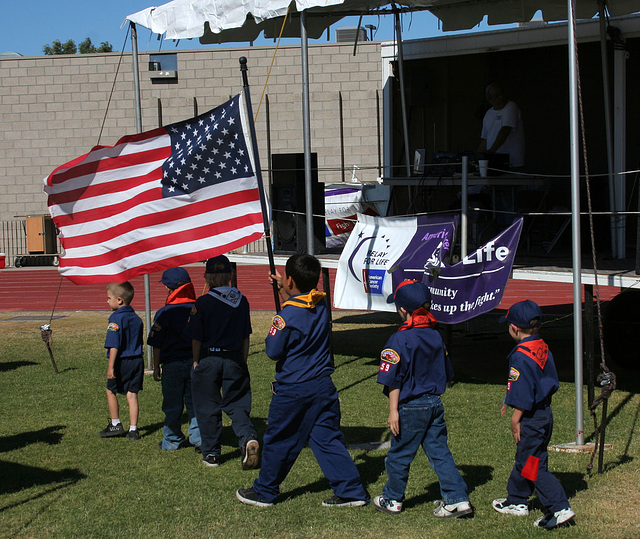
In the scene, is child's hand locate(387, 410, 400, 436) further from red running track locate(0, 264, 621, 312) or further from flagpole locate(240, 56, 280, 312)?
red running track locate(0, 264, 621, 312)

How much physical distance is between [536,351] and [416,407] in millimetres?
854

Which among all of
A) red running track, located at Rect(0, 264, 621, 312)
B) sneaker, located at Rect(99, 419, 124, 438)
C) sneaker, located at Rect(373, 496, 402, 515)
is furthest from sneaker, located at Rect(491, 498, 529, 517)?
red running track, located at Rect(0, 264, 621, 312)

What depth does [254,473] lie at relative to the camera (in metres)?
6.24

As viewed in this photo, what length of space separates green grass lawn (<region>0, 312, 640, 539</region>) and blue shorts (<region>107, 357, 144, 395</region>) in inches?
18.8

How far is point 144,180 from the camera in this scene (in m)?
7.19

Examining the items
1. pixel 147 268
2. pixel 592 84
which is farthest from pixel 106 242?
pixel 592 84

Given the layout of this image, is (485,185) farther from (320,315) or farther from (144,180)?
(320,315)

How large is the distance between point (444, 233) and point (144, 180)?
11.8ft

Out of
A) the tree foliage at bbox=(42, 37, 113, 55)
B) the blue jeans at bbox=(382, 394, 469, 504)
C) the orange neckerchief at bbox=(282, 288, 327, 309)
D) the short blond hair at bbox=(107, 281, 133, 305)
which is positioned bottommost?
the blue jeans at bbox=(382, 394, 469, 504)

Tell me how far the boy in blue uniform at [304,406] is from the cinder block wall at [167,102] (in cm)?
2299

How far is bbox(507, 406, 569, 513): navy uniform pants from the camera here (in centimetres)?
489

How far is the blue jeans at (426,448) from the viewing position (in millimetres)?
5102

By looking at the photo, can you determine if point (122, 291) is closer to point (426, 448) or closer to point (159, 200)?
point (159, 200)

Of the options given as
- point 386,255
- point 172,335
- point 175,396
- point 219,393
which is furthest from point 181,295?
point 386,255
